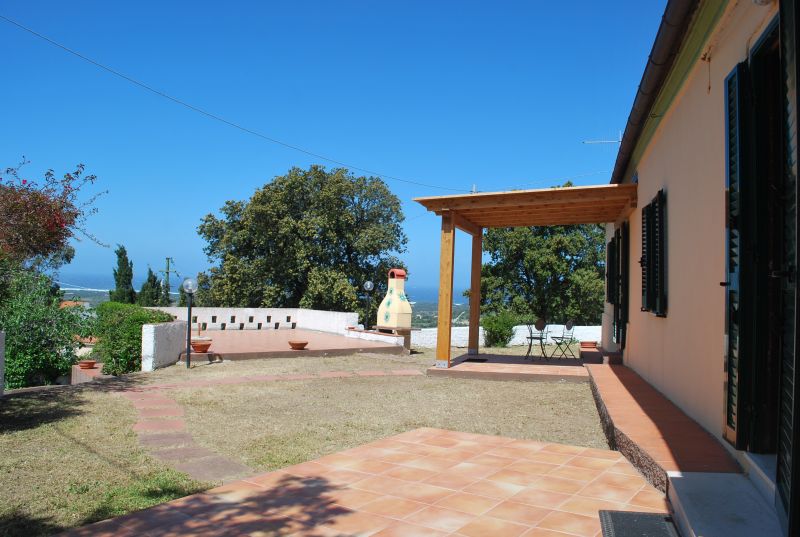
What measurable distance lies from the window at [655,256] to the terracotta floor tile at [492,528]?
12.8ft

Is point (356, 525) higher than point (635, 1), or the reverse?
point (635, 1)

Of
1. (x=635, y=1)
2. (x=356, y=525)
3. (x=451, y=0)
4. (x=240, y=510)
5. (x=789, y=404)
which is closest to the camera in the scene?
(x=789, y=404)

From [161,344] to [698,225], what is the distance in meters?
9.73

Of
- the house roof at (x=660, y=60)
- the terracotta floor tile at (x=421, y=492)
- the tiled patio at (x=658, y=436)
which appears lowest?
the terracotta floor tile at (x=421, y=492)

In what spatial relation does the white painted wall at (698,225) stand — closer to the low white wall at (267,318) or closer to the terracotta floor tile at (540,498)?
the terracotta floor tile at (540,498)

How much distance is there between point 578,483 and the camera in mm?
3957

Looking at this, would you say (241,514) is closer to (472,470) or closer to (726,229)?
(472,470)

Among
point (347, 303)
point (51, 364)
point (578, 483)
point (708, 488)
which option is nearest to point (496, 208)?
point (578, 483)

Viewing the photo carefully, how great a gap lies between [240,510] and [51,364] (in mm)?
9049

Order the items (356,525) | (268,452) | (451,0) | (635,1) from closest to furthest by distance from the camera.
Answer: (356,525) < (268,452) < (635,1) < (451,0)

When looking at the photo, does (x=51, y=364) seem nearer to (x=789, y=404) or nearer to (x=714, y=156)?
(x=714, y=156)

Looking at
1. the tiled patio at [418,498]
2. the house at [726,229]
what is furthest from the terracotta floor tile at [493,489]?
the house at [726,229]

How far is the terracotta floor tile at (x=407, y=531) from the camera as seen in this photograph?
310 centimetres

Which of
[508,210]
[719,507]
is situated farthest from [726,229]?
[508,210]
